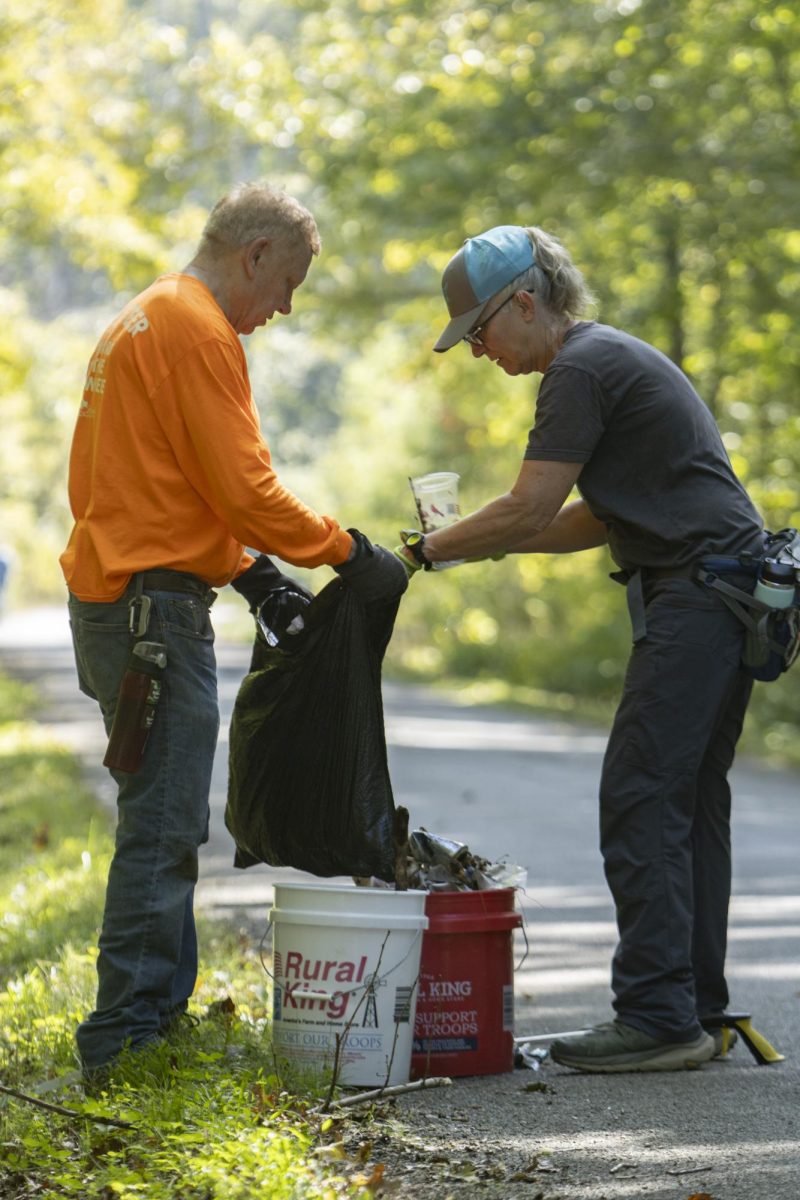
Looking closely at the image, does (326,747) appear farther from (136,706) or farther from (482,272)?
(482,272)

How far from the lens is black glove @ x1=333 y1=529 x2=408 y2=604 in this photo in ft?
15.8

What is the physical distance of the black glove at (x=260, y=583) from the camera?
5.07 m

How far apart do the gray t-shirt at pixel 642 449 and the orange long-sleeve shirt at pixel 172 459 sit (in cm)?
77

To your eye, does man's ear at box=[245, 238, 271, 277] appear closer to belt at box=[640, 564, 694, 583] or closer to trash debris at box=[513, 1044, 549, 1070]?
belt at box=[640, 564, 694, 583]

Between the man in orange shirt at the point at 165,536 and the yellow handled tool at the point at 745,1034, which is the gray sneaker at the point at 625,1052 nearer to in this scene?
the yellow handled tool at the point at 745,1034

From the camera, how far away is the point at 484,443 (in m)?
31.5

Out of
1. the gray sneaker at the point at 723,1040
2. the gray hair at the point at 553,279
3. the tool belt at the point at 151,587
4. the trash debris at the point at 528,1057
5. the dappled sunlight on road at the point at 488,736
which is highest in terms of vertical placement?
the gray hair at the point at 553,279

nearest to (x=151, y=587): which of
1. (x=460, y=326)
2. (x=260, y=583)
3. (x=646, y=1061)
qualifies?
(x=260, y=583)

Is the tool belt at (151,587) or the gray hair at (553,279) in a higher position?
the gray hair at (553,279)

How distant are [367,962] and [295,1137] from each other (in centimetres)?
78

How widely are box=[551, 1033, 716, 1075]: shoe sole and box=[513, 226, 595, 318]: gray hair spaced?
2.04 meters

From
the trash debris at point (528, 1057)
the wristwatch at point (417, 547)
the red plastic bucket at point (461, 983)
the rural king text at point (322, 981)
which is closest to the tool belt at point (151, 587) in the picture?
the wristwatch at point (417, 547)

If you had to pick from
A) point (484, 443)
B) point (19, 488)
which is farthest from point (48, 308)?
point (484, 443)

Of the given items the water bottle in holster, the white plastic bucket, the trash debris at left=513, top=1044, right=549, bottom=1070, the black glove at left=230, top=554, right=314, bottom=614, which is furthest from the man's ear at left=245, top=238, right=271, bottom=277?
Answer: the trash debris at left=513, top=1044, right=549, bottom=1070
